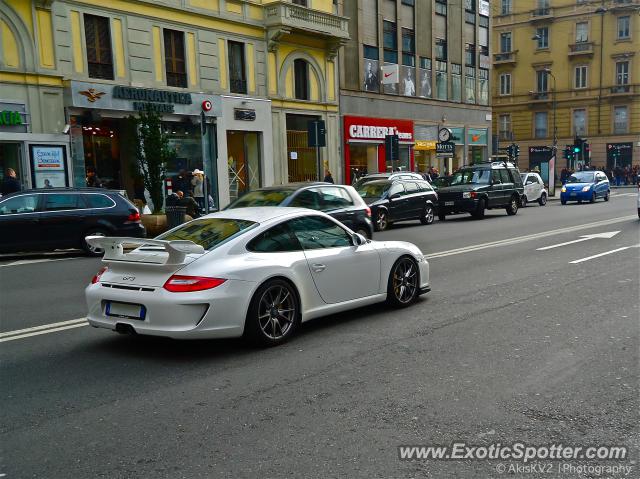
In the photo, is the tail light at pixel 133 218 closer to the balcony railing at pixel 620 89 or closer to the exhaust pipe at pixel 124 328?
the exhaust pipe at pixel 124 328

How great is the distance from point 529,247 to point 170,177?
15.0m

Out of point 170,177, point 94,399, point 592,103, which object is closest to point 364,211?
point 94,399

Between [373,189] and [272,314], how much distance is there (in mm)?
14768

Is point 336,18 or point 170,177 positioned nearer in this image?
point 170,177

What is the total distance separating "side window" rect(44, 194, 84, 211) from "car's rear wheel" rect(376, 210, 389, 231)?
348 inches

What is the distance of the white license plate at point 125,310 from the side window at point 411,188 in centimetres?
1575

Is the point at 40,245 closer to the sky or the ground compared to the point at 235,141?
closer to the ground

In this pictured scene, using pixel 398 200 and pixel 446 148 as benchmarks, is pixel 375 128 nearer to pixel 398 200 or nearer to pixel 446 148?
pixel 446 148

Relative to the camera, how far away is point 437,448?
378 cm

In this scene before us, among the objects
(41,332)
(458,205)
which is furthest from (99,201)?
(458,205)

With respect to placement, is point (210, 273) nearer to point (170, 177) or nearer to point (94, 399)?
point (94, 399)

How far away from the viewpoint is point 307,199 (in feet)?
41.4

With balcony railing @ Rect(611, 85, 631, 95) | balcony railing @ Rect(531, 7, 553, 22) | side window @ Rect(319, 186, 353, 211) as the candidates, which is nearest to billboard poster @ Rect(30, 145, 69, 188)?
side window @ Rect(319, 186, 353, 211)

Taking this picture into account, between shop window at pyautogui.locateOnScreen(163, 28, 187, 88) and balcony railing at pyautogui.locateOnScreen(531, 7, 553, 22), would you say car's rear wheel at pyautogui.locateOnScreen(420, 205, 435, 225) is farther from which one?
balcony railing at pyautogui.locateOnScreen(531, 7, 553, 22)
